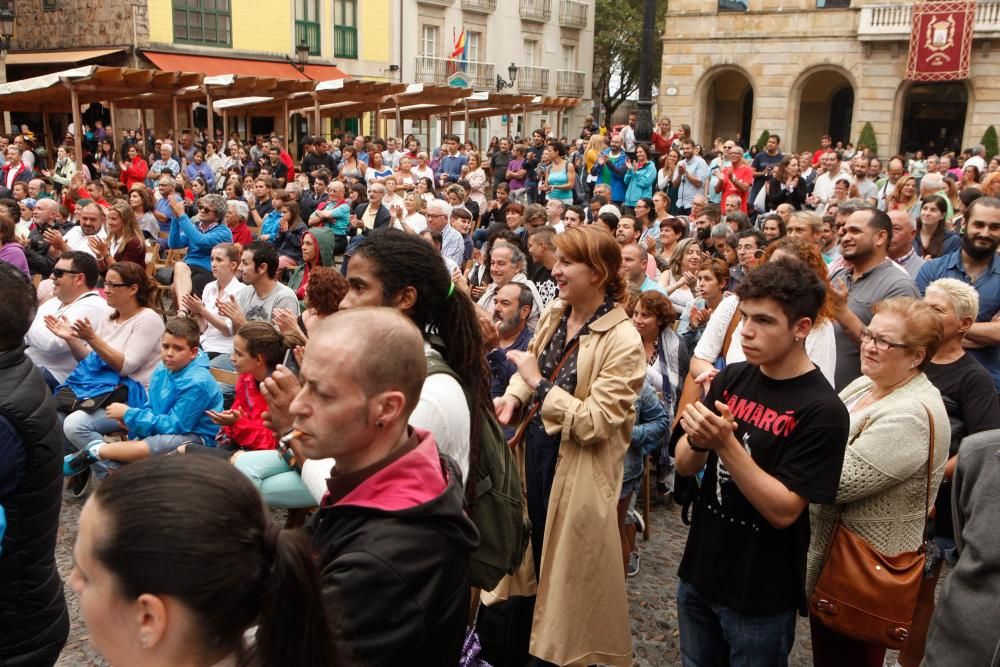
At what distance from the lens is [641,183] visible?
12.5 m

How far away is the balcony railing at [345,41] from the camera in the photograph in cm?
3169

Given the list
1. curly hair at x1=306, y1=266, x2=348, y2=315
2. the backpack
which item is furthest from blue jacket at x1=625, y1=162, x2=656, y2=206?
the backpack

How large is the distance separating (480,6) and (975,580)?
3796 cm

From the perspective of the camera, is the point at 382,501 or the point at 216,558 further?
the point at 382,501

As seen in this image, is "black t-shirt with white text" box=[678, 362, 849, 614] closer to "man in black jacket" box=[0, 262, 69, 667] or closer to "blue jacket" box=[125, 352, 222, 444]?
"man in black jacket" box=[0, 262, 69, 667]

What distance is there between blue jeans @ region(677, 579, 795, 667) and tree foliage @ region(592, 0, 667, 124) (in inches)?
1832

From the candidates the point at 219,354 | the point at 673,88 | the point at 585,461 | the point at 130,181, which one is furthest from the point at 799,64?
the point at 585,461

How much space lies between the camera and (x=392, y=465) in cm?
175

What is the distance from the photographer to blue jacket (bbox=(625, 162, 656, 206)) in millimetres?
12445

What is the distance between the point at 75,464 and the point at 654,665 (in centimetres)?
361

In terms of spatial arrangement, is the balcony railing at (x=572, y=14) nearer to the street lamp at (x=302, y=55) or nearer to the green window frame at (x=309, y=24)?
the green window frame at (x=309, y=24)

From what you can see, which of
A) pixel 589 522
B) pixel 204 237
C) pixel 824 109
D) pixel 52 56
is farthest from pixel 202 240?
pixel 824 109

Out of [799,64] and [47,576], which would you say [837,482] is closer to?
[47,576]

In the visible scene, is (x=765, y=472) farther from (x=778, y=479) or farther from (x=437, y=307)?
(x=437, y=307)
